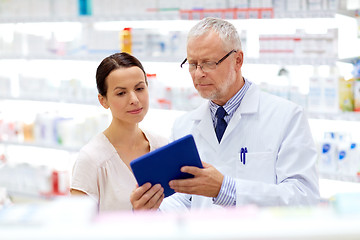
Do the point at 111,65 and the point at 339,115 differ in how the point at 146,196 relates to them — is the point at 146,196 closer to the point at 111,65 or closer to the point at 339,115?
the point at 111,65

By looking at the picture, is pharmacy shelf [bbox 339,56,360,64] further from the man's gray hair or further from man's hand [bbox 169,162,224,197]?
man's hand [bbox 169,162,224,197]

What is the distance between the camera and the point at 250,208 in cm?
67

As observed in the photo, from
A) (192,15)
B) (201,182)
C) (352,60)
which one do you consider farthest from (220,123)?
(192,15)

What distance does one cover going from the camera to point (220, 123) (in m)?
2.18

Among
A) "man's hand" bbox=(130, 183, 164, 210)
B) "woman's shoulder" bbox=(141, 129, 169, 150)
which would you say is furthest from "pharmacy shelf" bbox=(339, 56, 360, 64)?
"man's hand" bbox=(130, 183, 164, 210)

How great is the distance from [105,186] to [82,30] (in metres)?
3.09

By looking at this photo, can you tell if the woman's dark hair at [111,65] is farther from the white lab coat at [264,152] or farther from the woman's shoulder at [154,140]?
the white lab coat at [264,152]

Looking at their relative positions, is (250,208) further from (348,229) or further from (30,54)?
(30,54)

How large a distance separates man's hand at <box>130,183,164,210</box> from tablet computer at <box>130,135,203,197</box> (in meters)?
0.02

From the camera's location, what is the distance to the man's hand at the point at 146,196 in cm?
167

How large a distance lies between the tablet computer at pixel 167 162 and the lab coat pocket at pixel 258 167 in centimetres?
44

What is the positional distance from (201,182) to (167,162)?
0.15m

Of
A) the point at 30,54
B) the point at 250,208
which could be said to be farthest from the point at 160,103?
the point at 250,208

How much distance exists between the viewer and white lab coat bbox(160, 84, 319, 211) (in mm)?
1841
